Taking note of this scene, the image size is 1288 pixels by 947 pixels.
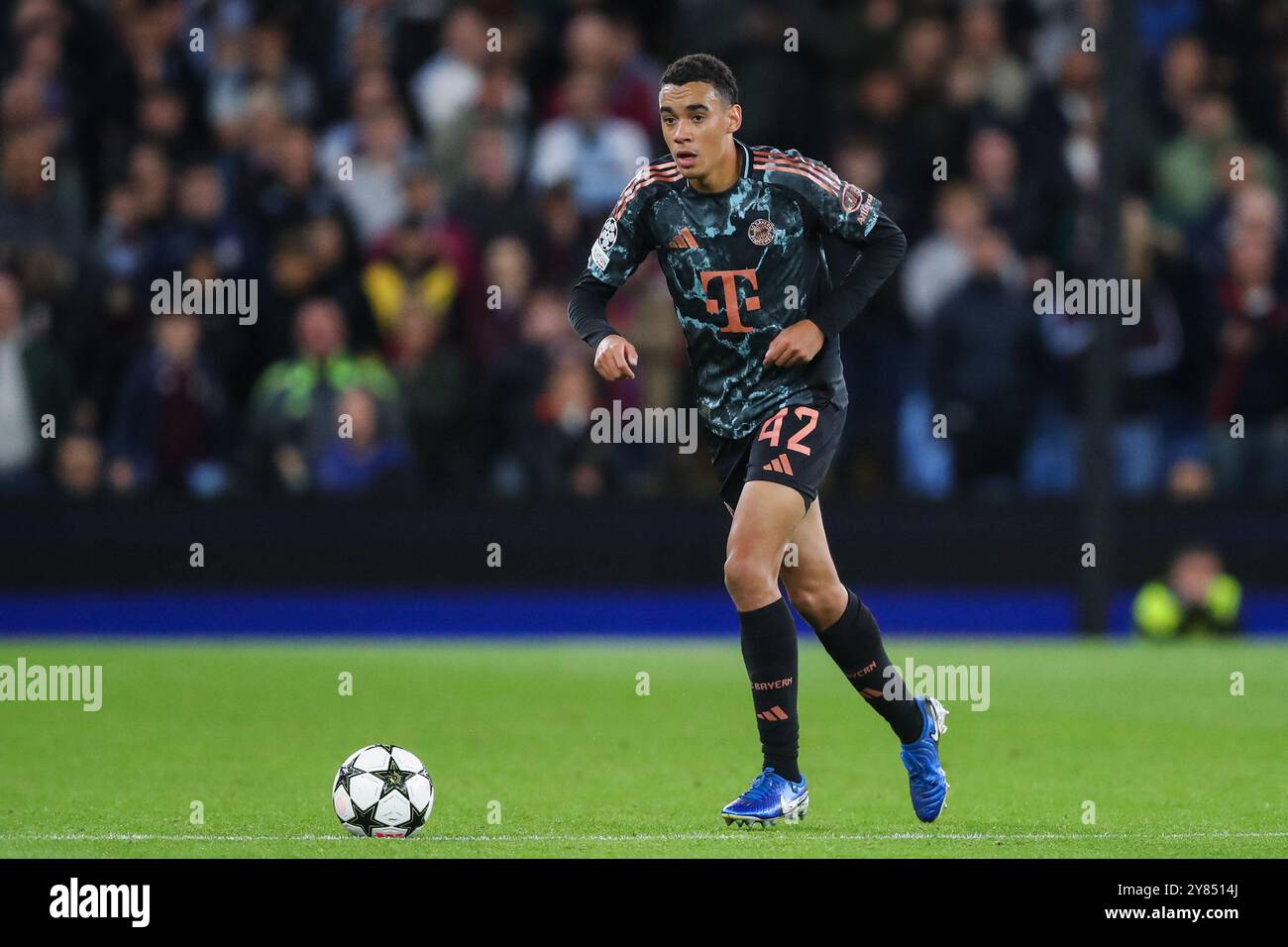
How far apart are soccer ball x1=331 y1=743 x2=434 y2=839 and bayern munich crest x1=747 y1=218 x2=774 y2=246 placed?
6.46 feet

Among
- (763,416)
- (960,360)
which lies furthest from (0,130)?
(763,416)

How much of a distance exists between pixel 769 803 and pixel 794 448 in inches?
43.7

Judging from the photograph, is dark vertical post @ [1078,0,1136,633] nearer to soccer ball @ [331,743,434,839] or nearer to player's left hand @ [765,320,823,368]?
player's left hand @ [765,320,823,368]

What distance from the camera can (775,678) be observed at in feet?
22.6

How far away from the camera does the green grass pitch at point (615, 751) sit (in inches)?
260

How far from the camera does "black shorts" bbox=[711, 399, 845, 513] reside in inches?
269

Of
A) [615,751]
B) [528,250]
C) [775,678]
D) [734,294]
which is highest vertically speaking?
[528,250]

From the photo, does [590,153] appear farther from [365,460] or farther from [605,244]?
[605,244]

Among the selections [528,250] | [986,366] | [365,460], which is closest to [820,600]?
[986,366]

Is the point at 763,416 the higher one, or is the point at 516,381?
the point at 516,381

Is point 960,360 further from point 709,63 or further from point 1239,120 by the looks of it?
point 709,63

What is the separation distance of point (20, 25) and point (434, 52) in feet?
10.3

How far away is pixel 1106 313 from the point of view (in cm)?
1435

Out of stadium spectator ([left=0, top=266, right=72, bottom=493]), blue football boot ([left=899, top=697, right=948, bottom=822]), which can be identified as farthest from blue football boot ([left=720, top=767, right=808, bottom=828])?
stadium spectator ([left=0, top=266, right=72, bottom=493])
